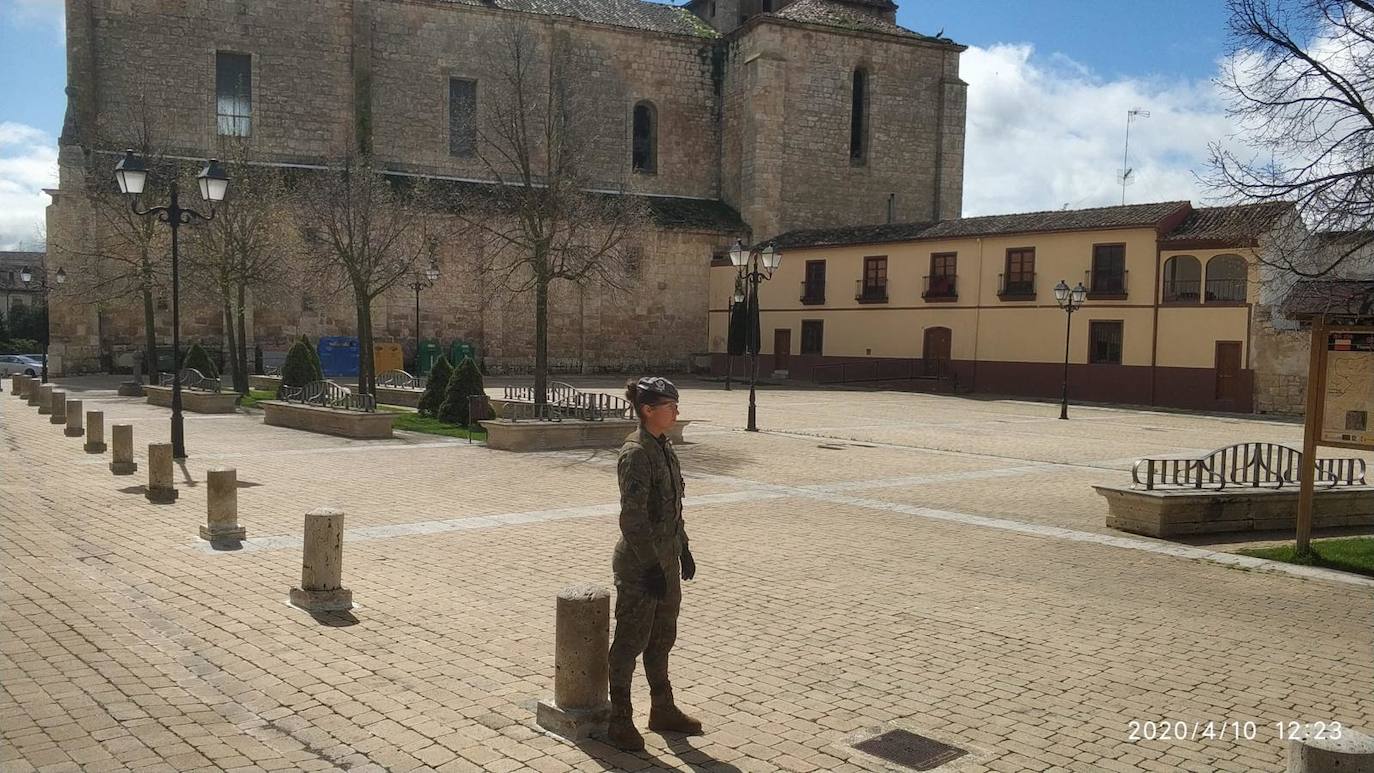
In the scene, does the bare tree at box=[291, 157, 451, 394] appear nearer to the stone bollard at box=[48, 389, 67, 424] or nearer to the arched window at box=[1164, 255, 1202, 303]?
the stone bollard at box=[48, 389, 67, 424]

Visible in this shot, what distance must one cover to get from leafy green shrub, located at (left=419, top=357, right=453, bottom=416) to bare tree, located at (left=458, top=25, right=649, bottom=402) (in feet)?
6.40

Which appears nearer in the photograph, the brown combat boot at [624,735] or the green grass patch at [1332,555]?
the brown combat boot at [624,735]

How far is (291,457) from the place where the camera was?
14211 millimetres

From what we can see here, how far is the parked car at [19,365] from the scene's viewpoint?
Answer: 40.5 m

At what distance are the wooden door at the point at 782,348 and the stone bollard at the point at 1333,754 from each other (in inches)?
1455

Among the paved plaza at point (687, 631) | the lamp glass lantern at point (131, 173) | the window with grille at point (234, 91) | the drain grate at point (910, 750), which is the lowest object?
the paved plaza at point (687, 631)

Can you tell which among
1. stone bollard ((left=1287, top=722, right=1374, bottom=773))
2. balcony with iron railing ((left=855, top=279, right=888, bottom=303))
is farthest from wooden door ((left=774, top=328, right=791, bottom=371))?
stone bollard ((left=1287, top=722, right=1374, bottom=773))

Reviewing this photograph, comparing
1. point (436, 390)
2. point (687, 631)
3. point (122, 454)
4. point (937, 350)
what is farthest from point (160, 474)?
point (937, 350)

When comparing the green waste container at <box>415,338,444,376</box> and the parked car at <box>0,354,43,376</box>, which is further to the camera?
the parked car at <box>0,354,43,376</box>

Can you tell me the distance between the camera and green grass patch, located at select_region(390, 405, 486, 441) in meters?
17.8

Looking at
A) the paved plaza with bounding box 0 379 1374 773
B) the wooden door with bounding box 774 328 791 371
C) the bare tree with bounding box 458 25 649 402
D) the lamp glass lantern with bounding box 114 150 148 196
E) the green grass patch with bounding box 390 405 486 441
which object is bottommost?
the paved plaza with bounding box 0 379 1374 773

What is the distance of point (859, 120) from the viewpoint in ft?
146

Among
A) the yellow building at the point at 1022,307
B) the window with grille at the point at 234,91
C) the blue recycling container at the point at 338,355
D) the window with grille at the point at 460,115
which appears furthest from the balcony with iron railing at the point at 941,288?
the window with grille at the point at 234,91

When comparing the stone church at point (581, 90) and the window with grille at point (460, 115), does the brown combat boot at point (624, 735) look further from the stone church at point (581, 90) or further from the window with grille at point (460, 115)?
the window with grille at point (460, 115)
